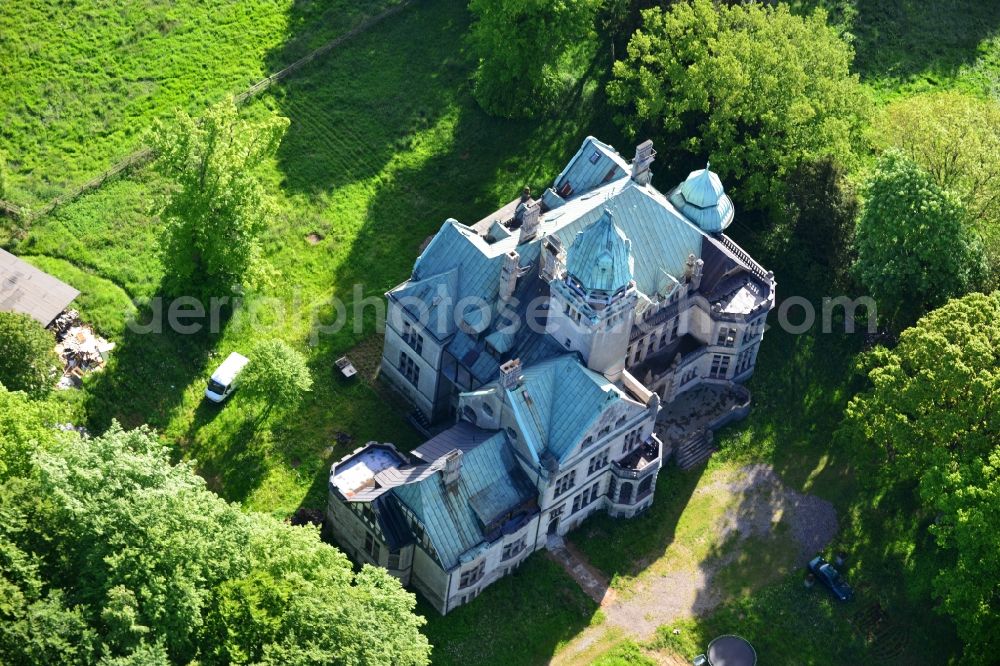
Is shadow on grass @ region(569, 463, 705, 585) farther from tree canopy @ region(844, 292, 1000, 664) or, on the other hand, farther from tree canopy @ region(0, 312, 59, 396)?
tree canopy @ region(0, 312, 59, 396)

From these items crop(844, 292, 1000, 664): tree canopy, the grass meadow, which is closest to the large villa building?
the grass meadow

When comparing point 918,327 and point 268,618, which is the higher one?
point 918,327

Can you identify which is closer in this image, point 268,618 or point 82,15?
point 268,618

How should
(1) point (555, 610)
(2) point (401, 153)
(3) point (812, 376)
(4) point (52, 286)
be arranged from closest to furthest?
1. (1) point (555, 610)
2. (4) point (52, 286)
3. (3) point (812, 376)
4. (2) point (401, 153)

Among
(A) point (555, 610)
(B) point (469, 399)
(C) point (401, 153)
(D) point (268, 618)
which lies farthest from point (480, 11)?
(D) point (268, 618)

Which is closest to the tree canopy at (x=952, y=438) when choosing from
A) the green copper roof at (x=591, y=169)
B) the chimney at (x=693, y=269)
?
the chimney at (x=693, y=269)

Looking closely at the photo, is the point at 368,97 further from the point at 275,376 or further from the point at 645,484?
the point at 645,484

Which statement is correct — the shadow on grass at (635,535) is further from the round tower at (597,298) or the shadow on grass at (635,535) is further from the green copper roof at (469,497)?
the round tower at (597,298)

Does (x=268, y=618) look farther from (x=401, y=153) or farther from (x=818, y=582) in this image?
(x=401, y=153)
